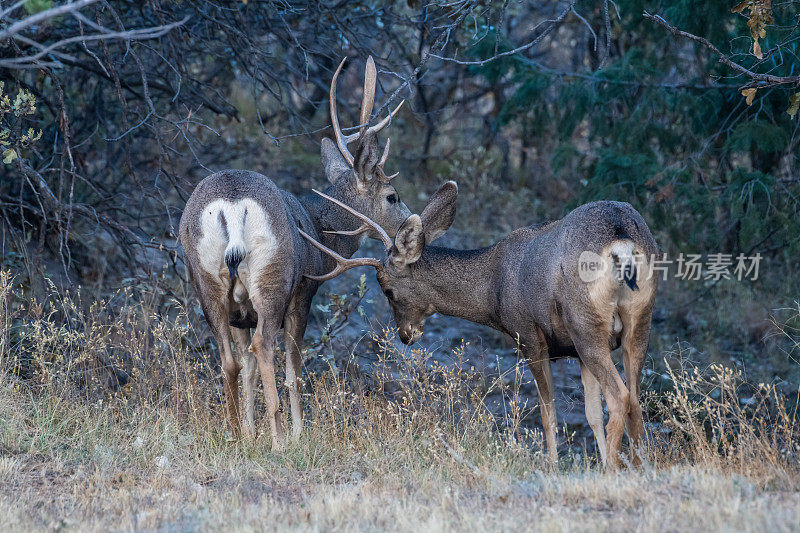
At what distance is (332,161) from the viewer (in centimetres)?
827

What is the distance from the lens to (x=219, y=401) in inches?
287

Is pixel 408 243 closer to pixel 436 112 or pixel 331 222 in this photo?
pixel 331 222

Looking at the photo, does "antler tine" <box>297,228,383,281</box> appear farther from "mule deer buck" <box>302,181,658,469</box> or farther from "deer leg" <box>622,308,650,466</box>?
"deer leg" <box>622,308,650,466</box>

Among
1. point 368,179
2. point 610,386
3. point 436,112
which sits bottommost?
point 610,386

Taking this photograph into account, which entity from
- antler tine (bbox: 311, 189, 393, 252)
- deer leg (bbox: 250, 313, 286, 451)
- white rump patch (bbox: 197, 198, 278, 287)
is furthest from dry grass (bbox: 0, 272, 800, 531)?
white rump patch (bbox: 197, 198, 278, 287)

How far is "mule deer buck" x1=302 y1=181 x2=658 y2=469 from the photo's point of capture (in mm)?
5676

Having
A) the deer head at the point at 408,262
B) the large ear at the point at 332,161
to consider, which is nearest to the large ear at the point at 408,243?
the deer head at the point at 408,262

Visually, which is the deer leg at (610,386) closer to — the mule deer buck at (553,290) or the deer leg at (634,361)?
the mule deer buck at (553,290)

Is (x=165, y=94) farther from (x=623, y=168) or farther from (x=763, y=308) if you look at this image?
(x=763, y=308)

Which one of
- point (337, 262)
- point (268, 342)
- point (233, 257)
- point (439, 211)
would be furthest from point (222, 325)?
point (439, 211)

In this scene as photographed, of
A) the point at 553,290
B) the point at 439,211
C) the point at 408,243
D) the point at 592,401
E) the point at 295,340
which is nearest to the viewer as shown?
the point at 553,290

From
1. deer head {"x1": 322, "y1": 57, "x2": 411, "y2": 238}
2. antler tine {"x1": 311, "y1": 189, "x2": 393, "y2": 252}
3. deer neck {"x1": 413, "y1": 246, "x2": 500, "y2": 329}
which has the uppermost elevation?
deer head {"x1": 322, "y1": 57, "x2": 411, "y2": 238}

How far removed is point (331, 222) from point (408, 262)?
0.83 m

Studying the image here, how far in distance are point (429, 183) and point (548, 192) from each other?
1753 mm
